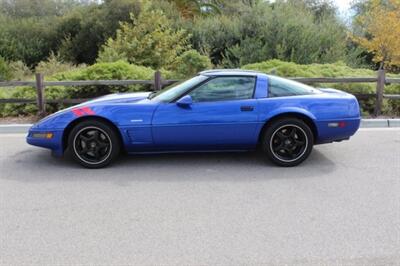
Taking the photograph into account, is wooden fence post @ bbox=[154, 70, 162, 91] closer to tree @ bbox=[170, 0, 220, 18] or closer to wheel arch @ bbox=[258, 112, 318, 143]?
wheel arch @ bbox=[258, 112, 318, 143]

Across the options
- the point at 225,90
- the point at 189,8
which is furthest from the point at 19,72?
the point at 225,90

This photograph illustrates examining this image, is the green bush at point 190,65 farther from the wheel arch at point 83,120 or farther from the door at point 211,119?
the wheel arch at point 83,120

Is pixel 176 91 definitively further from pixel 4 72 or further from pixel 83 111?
pixel 4 72

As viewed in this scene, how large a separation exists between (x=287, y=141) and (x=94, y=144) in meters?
2.55

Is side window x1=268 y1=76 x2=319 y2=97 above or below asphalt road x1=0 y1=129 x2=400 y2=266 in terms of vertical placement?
above

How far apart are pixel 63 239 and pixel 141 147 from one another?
2.00m

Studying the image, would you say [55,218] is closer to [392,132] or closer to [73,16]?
[392,132]

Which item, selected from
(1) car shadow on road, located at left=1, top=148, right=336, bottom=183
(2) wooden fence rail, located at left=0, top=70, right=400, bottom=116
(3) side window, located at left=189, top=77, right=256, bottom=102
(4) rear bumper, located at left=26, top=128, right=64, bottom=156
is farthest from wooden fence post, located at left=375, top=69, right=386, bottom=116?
(4) rear bumper, located at left=26, top=128, right=64, bottom=156

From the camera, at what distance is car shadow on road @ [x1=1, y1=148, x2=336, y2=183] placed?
4836mm

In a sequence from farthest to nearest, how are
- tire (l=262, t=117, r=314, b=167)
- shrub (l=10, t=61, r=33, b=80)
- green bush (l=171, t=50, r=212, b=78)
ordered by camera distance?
shrub (l=10, t=61, r=33, b=80), green bush (l=171, t=50, r=212, b=78), tire (l=262, t=117, r=314, b=167)

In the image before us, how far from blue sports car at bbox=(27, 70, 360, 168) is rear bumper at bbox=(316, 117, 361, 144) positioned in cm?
1

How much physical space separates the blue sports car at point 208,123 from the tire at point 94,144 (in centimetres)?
1

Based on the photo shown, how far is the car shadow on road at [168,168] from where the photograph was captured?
4.84 m

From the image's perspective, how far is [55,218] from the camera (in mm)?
3717
